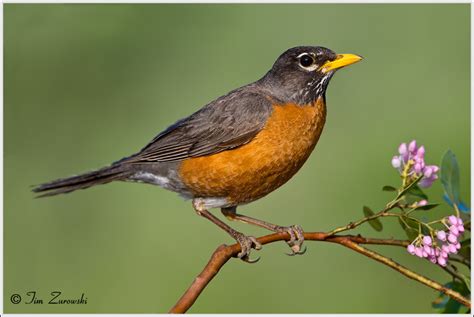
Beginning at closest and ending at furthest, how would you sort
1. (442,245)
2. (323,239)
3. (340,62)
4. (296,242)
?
1. (323,239)
2. (442,245)
3. (296,242)
4. (340,62)

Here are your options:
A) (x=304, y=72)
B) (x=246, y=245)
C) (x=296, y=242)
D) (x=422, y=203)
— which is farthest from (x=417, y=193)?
(x=304, y=72)

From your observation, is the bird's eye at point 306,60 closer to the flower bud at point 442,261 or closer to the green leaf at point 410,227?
the green leaf at point 410,227

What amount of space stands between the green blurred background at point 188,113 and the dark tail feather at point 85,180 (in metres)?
0.76

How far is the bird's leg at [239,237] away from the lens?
405 cm

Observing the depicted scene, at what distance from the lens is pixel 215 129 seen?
4457 mm

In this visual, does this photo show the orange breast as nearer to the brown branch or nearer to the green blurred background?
the green blurred background

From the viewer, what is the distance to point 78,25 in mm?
7586

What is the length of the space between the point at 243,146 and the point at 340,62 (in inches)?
30.2

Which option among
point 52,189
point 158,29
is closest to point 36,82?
point 158,29

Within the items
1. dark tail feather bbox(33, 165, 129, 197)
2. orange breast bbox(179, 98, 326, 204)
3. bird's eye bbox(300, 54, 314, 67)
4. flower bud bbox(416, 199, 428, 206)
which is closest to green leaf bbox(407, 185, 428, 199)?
flower bud bbox(416, 199, 428, 206)

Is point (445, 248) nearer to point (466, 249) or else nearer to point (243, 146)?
point (466, 249)

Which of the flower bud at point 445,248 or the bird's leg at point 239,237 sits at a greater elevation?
the flower bud at point 445,248

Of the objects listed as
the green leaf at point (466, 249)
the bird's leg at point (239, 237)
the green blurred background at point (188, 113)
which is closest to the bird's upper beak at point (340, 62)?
the bird's leg at point (239, 237)

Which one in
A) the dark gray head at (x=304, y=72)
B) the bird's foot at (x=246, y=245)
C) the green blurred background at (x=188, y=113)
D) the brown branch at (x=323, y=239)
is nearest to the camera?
the brown branch at (x=323, y=239)
